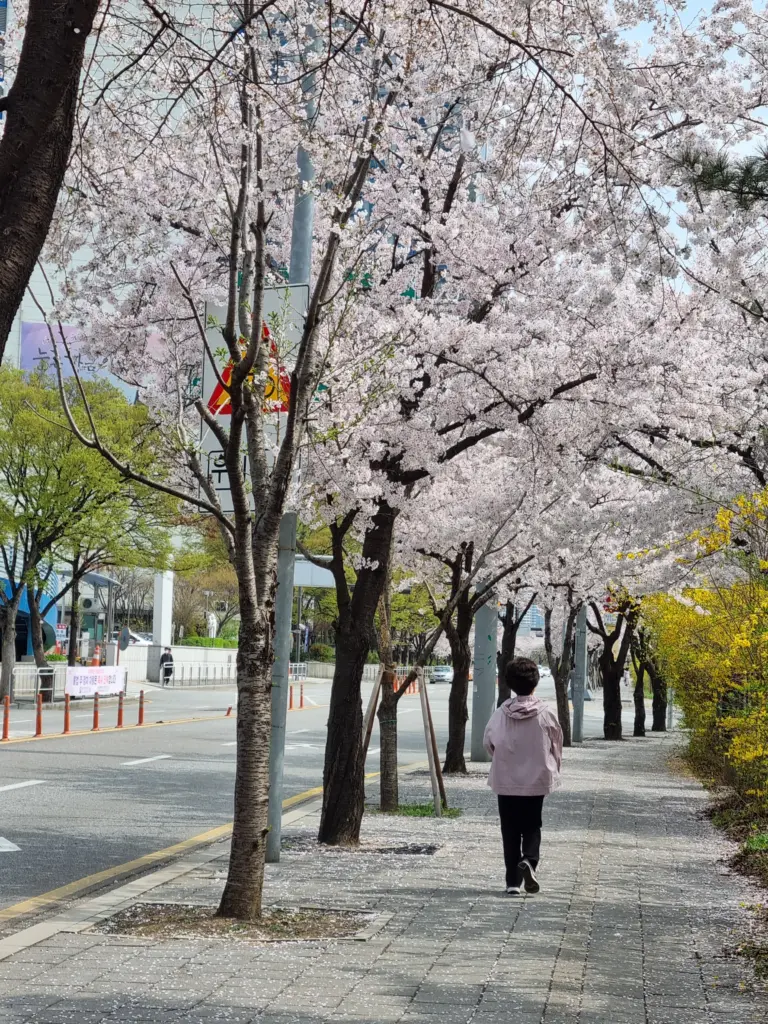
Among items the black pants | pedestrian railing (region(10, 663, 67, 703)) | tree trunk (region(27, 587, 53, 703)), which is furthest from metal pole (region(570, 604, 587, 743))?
the black pants

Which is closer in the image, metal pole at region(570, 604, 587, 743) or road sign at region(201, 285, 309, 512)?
road sign at region(201, 285, 309, 512)

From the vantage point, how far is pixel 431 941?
6.62 m

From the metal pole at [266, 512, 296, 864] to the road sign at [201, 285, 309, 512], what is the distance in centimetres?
58

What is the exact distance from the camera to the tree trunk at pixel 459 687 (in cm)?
1884

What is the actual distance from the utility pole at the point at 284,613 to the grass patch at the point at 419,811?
3592mm

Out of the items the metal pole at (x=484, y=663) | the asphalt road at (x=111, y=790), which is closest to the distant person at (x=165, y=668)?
the asphalt road at (x=111, y=790)

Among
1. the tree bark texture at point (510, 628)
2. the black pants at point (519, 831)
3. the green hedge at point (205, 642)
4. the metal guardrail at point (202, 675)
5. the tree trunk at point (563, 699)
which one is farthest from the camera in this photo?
the green hedge at point (205, 642)

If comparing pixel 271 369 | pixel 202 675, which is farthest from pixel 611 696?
pixel 202 675

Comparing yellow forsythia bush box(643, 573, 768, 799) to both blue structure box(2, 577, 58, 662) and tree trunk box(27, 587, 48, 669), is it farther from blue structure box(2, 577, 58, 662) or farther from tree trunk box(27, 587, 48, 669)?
blue structure box(2, 577, 58, 662)

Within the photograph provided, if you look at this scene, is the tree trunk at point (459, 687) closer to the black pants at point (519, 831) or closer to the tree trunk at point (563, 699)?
the tree trunk at point (563, 699)

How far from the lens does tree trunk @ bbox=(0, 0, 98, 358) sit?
410 centimetres

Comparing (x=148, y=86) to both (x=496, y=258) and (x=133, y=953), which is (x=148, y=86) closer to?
(x=133, y=953)

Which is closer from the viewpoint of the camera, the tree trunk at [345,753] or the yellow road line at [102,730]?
the tree trunk at [345,753]

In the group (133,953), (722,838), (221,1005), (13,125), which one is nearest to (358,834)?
(722,838)
